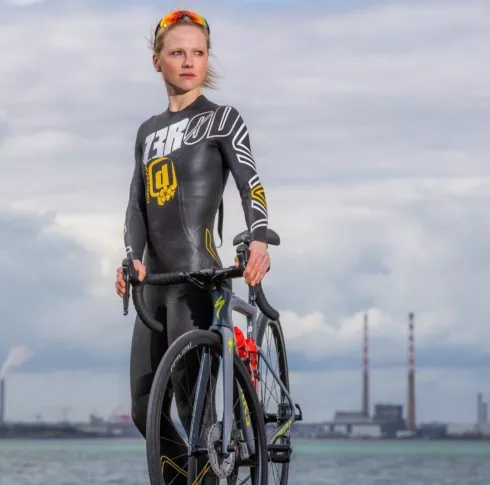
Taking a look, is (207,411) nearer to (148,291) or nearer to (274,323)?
(148,291)

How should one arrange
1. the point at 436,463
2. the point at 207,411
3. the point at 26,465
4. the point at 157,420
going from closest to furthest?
1. the point at 157,420
2. the point at 207,411
3. the point at 26,465
4. the point at 436,463

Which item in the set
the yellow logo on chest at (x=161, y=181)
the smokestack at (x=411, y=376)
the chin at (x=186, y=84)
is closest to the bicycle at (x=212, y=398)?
the yellow logo on chest at (x=161, y=181)

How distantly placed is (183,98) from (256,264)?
1023mm

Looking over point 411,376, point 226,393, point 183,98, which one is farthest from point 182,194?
point 411,376

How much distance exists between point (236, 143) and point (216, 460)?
1523 millimetres

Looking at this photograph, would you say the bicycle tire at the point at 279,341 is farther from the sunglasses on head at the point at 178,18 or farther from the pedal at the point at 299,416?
the sunglasses on head at the point at 178,18

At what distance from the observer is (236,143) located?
24.8ft

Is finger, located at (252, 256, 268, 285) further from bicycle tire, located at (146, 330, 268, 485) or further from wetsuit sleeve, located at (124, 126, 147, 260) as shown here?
wetsuit sleeve, located at (124, 126, 147, 260)

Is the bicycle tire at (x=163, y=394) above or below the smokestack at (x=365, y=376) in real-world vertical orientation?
below

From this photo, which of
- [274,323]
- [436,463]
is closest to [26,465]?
[436,463]

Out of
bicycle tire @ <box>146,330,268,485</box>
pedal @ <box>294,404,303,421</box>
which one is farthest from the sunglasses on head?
pedal @ <box>294,404,303,421</box>

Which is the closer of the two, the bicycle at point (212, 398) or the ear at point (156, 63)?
the bicycle at point (212, 398)

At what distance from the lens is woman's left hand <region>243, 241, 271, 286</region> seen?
23.7ft

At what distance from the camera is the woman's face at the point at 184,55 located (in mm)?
7586
